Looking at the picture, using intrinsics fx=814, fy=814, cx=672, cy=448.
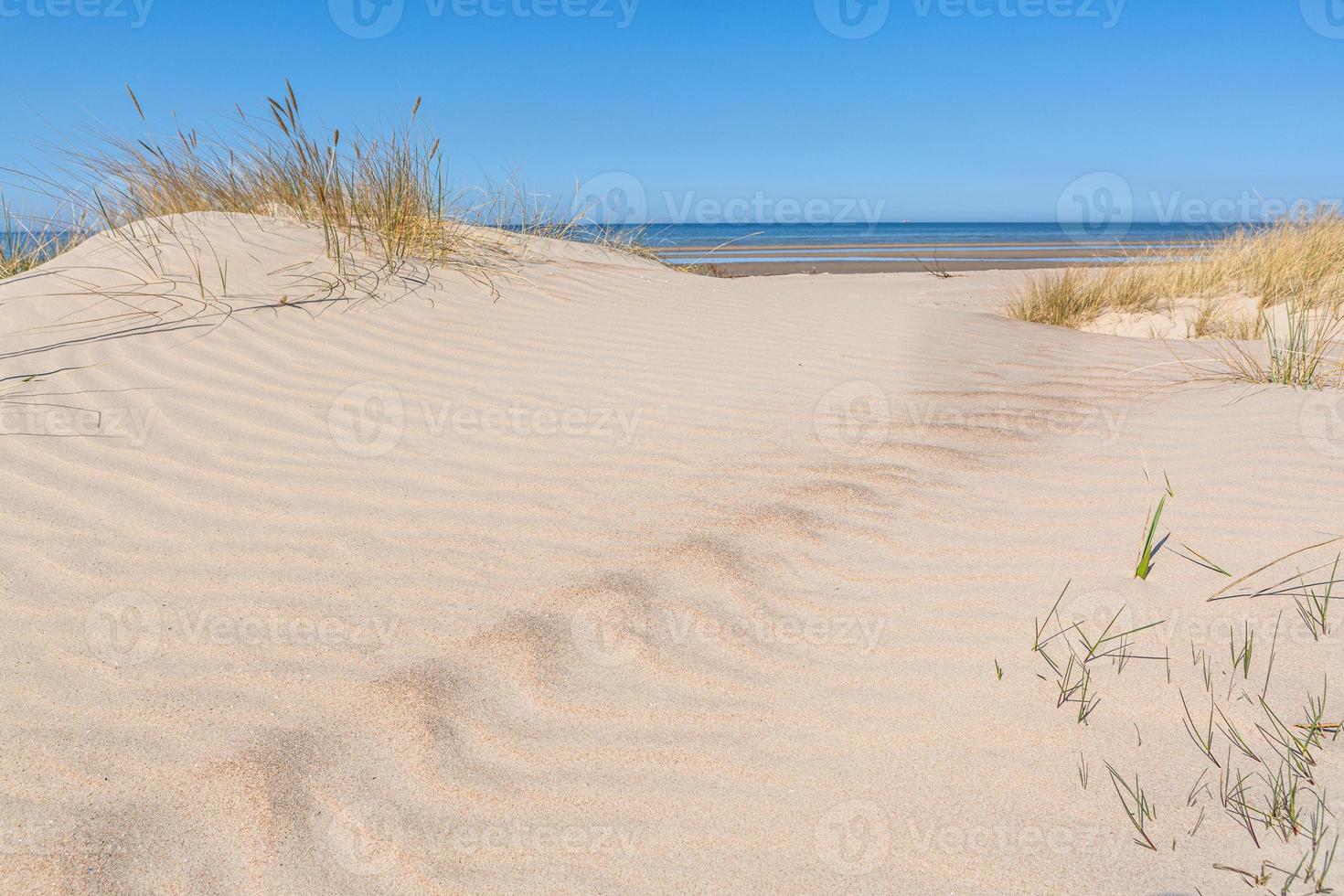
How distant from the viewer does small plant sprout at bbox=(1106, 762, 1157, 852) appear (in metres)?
1.35

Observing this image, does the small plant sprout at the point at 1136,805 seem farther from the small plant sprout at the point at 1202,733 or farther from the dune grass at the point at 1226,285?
the dune grass at the point at 1226,285

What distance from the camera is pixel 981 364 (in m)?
4.18

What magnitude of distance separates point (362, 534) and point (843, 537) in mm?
1393

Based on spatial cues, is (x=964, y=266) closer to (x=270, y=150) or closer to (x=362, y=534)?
(x=270, y=150)

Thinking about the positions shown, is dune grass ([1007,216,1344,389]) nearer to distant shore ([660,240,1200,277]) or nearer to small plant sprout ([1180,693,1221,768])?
small plant sprout ([1180,693,1221,768])

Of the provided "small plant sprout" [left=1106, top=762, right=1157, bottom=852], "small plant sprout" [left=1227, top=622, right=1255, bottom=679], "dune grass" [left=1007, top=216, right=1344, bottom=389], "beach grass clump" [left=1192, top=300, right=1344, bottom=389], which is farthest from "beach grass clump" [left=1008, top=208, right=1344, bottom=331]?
"small plant sprout" [left=1106, top=762, right=1157, bottom=852]

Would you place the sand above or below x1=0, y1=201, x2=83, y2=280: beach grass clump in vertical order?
below

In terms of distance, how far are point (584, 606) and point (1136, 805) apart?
4.04 feet

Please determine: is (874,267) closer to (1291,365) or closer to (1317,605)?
(1291,365)

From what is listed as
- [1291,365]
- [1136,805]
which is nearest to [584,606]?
[1136,805]

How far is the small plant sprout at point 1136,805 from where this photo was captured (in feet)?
4.41

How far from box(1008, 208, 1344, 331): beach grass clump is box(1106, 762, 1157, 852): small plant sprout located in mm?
5282

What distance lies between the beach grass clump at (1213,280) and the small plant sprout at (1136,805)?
17.3ft

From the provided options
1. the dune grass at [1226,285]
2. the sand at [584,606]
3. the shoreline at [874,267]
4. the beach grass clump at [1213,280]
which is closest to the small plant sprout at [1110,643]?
the sand at [584,606]
